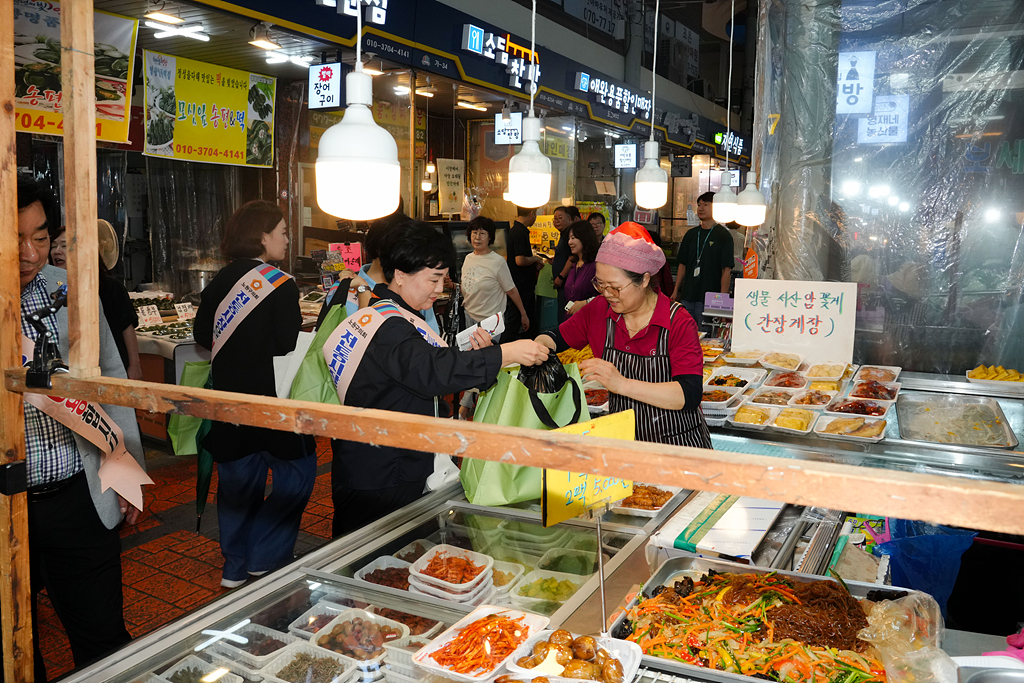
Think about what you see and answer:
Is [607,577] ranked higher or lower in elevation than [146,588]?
higher

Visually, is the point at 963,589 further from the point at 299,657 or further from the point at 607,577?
the point at 299,657

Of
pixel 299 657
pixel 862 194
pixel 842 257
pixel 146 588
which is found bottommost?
pixel 146 588

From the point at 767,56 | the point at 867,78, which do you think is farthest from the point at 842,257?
A: the point at 767,56

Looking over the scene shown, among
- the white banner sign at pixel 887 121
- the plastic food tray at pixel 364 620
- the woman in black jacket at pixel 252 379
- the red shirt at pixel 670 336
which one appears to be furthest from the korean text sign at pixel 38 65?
the white banner sign at pixel 887 121

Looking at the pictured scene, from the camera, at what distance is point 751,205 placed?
16.1ft

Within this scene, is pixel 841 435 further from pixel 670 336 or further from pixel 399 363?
pixel 399 363

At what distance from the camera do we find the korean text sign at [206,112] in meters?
7.15

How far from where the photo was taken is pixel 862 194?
5.25m

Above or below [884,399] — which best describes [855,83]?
above

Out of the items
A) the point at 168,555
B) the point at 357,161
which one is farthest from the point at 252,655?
the point at 168,555

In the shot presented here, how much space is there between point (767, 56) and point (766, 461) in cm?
499

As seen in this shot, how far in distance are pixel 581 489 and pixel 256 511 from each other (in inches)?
104

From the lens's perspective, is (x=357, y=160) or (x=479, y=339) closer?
(x=357, y=160)

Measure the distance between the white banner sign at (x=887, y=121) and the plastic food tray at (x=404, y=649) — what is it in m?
4.79
